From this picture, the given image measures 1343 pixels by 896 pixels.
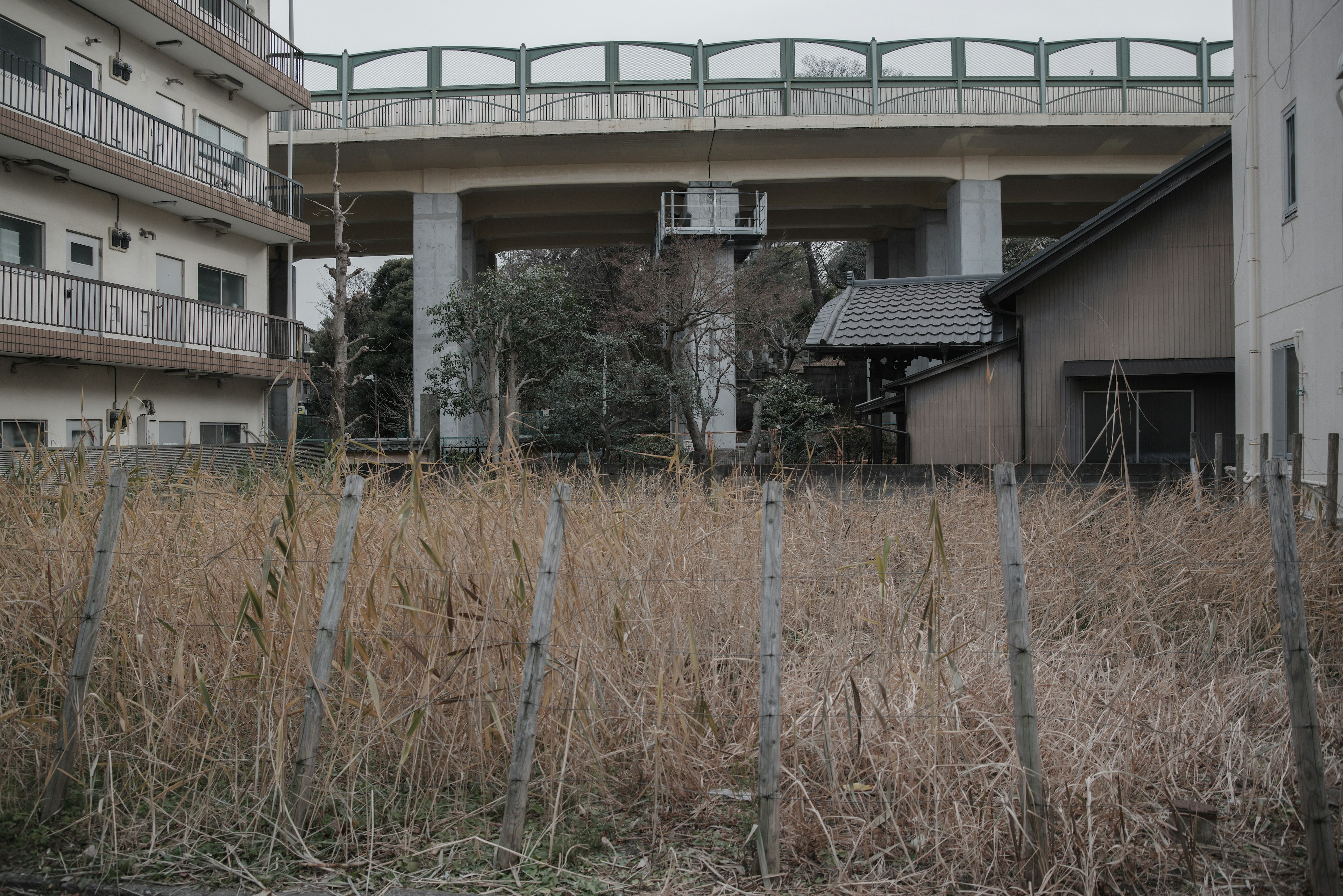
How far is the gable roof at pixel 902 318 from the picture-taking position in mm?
13320

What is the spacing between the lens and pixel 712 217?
76.9 feet

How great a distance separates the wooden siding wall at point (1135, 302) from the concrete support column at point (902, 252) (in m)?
15.7

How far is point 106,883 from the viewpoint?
305 cm

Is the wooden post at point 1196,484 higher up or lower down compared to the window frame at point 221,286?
lower down

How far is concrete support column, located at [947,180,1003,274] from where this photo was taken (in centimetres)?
2370

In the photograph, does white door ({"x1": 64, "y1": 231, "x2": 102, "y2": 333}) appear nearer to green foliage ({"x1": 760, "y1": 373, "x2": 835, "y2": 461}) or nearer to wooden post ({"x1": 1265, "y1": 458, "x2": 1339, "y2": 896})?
green foliage ({"x1": 760, "y1": 373, "x2": 835, "y2": 461})

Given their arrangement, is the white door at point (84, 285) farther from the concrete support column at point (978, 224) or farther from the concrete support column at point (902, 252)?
the concrete support column at point (902, 252)

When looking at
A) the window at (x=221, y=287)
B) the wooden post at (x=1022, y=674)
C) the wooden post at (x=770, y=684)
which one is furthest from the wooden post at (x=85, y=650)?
the window at (x=221, y=287)

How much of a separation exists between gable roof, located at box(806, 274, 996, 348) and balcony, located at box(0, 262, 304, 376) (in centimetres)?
1105

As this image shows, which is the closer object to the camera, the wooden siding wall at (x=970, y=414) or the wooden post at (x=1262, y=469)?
the wooden post at (x=1262, y=469)

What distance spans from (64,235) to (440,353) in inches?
373

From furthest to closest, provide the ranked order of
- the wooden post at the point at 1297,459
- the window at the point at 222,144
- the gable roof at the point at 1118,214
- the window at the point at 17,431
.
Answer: the window at the point at 222,144, the window at the point at 17,431, the gable roof at the point at 1118,214, the wooden post at the point at 1297,459

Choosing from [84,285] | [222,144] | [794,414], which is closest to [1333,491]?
[794,414]

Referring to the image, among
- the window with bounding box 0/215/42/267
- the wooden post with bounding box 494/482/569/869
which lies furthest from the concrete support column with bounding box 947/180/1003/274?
the wooden post with bounding box 494/482/569/869
